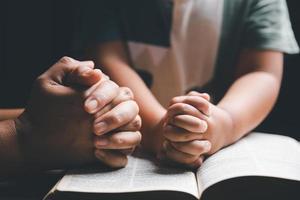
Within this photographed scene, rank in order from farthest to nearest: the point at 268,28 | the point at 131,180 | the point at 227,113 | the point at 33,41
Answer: the point at 33,41 → the point at 268,28 → the point at 227,113 → the point at 131,180

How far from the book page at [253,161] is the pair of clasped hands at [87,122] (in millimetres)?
34

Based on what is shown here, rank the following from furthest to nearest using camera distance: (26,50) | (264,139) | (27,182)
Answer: (26,50)
(264,139)
(27,182)

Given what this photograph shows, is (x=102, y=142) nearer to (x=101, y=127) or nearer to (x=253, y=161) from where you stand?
(x=101, y=127)

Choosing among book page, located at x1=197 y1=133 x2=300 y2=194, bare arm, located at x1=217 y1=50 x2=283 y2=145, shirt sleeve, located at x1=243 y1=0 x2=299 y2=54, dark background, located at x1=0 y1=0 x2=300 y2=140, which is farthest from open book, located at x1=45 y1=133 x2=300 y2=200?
dark background, located at x1=0 y1=0 x2=300 y2=140

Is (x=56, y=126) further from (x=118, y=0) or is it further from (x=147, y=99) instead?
(x=118, y=0)

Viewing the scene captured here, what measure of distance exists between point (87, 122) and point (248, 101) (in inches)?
12.0

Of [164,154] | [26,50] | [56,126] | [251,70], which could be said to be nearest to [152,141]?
[164,154]

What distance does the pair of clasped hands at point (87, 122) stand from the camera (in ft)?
1.89

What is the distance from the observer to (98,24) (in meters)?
0.88

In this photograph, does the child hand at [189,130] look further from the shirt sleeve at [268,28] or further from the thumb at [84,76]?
the shirt sleeve at [268,28]

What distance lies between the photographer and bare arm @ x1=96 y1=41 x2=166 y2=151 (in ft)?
2.28

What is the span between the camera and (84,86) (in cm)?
59

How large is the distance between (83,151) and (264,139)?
1.05ft

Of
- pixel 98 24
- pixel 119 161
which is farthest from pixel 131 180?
pixel 98 24
